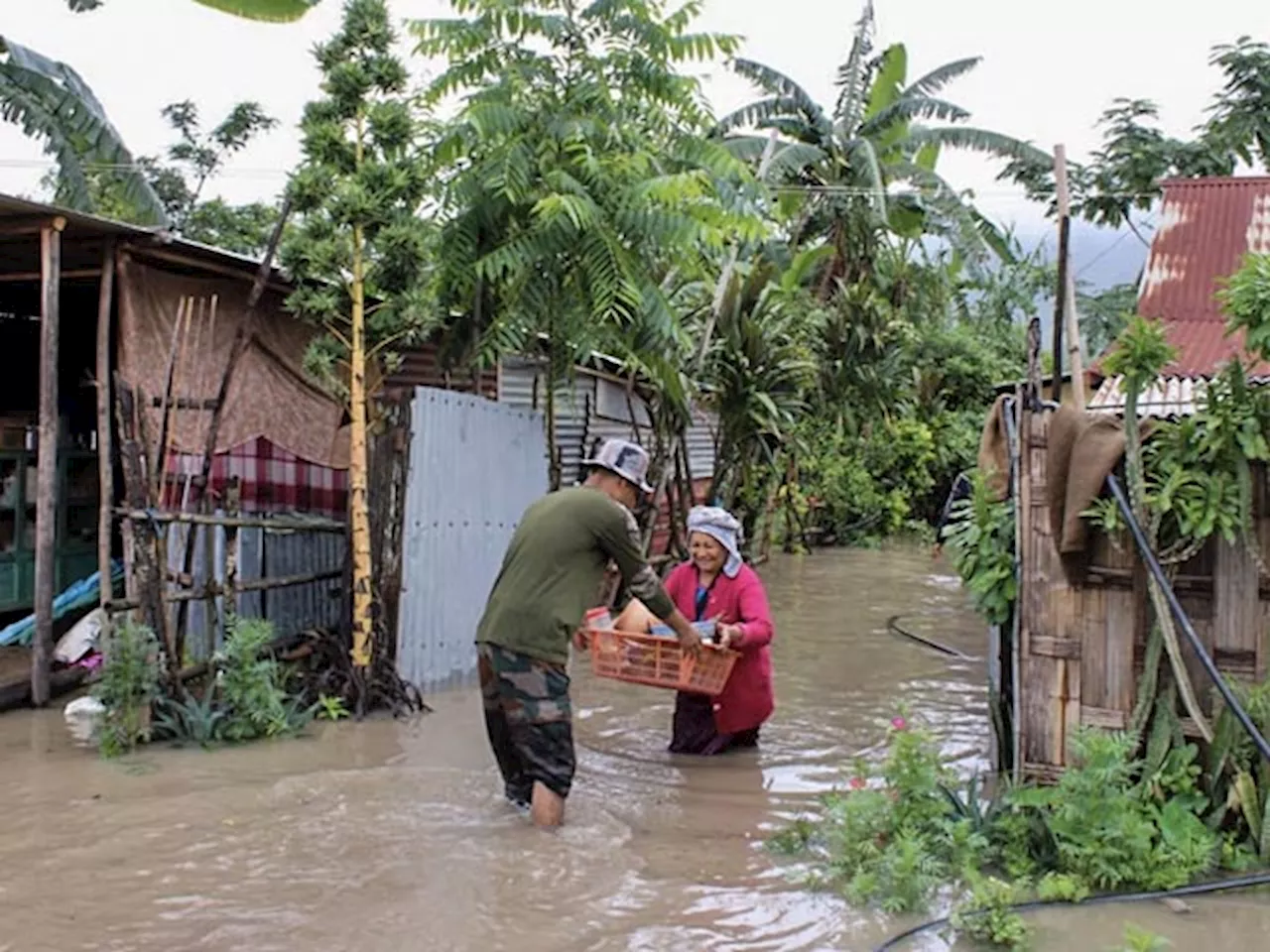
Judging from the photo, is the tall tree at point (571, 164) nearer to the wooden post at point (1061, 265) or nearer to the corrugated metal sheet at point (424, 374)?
the corrugated metal sheet at point (424, 374)

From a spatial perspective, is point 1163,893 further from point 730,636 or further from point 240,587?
point 240,587

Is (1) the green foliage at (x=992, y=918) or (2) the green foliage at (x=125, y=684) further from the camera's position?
(2) the green foliage at (x=125, y=684)

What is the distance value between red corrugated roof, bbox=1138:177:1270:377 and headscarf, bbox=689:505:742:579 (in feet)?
14.6

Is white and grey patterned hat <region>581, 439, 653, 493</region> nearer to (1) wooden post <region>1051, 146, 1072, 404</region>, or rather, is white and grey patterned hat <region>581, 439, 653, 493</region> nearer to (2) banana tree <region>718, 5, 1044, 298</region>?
(1) wooden post <region>1051, 146, 1072, 404</region>

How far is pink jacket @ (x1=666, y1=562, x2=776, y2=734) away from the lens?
6.83 metres

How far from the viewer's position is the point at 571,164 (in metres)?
8.92

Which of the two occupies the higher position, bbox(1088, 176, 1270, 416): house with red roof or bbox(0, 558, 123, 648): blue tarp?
bbox(1088, 176, 1270, 416): house with red roof

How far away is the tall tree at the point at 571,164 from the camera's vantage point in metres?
8.81

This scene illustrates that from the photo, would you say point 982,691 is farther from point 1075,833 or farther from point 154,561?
point 154,561

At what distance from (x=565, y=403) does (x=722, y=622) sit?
22.7ft

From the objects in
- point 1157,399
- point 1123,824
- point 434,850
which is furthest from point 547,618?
point 1157,399

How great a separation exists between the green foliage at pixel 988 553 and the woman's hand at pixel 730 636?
116 cm

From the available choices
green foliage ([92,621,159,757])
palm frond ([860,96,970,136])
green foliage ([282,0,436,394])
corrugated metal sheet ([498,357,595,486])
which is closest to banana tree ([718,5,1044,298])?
palm frond ([860,96,970,136])

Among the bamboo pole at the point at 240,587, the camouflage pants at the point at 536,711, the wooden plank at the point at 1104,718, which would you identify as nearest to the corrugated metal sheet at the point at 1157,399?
the wooden plank at the point at 1104,718
